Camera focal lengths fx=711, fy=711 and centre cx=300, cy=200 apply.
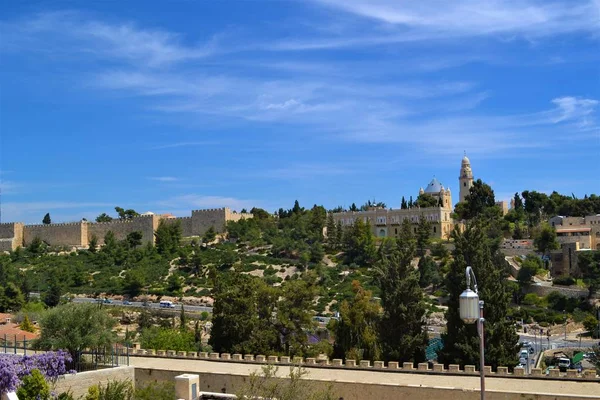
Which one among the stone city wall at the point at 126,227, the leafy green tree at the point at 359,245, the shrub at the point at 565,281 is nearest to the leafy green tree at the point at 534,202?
the leafy green tree at the point at 359,245

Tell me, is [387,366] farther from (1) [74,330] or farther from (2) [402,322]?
(1) [74,330]

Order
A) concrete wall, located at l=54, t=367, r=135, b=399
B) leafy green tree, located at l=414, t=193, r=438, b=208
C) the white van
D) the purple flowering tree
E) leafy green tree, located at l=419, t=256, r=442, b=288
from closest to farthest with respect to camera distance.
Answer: the purple flowering tree
concrete wall, located at l=54, t=367, r=135, b=399
the white van
leafy green tree, located at l=419, t=256, r=442, b=288
leafy green tree, located at l=414, t=193, r=438, b=208

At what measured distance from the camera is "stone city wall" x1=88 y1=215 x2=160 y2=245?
71.9m

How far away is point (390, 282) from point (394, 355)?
2376 mm

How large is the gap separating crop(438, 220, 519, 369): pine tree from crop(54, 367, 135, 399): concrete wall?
9.26 meters

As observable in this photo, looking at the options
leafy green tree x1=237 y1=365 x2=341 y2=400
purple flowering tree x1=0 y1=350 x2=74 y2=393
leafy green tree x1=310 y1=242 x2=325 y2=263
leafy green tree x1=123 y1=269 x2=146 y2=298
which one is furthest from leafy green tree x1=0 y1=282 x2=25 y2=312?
leafy green tree x1=237 y1=365 x2=341 y2=400

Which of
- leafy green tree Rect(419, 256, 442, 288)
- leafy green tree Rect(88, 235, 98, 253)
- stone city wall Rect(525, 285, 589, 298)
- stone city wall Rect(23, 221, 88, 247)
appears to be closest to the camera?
stone city wall Rect(525, 285, 589, 298)

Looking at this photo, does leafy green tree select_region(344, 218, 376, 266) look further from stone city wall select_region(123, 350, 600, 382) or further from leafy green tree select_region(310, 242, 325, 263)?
stone city wall select_region(123, 350, 600, 382)

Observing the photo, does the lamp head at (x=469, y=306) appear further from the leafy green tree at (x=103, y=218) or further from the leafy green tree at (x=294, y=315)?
the leafy green tree at (x=103, y=218)

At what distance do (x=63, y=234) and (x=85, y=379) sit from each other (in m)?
60.6

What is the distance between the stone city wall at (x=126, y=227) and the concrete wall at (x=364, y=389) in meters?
54.4

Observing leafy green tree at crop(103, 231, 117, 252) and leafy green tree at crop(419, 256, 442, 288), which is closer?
leafy green tree at crop(419, 256, 442, 288)

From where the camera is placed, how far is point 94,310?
1873cm

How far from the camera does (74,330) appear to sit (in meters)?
17.9
